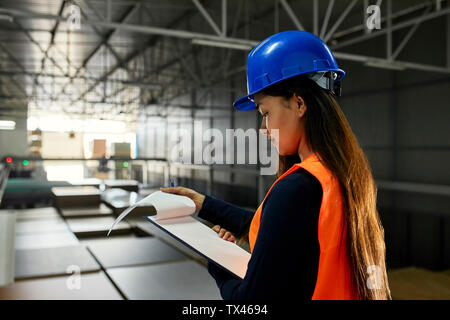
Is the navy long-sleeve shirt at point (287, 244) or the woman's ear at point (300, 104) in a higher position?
the woman's ear at point (300, 104)

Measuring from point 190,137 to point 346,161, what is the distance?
20.5 metres

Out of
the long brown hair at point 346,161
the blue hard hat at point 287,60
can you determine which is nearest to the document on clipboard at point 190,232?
the long brown hair at point 346,161

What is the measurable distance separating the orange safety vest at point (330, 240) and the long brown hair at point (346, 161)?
0.07 ft

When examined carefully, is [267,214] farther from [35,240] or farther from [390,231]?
[390,231]

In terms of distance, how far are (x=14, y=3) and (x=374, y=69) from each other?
33.5 ft

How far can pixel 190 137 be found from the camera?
21297mm

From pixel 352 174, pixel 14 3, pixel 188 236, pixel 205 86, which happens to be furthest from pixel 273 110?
pixel 205 86

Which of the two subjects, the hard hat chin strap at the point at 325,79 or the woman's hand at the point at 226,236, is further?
the woman's hand at the point at 226,236

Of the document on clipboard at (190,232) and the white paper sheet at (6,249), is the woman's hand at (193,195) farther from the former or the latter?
the white paper sheet at (6,249)

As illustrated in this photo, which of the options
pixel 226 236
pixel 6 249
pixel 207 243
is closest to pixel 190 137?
pixel 6 249

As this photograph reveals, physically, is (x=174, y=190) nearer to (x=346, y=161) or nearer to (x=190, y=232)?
(x=190, y=232)

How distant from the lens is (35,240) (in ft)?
15.5

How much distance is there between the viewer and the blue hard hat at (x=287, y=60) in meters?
0.99

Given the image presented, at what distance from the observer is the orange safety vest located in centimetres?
89
